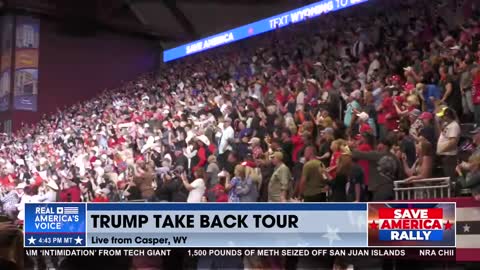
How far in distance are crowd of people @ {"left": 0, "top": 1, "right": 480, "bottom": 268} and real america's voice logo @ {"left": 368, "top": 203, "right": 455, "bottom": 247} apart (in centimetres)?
28

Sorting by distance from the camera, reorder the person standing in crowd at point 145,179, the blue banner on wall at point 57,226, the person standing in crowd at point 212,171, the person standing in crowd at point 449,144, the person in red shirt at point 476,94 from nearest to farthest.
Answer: the person standing in crowd at point 449,144 < the person in red shirt at point 476,94 < the blue banner on wall at point 57,226 < the person standing in crowd at point 212,171 < the person standing in crowd at point 145,179

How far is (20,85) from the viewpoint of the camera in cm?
2558

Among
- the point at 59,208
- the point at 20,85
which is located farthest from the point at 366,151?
the point at 20,85

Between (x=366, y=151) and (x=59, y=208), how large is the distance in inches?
171

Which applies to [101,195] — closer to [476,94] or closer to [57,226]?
[57,226]

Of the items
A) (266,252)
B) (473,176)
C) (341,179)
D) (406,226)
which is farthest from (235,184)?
(473,176)

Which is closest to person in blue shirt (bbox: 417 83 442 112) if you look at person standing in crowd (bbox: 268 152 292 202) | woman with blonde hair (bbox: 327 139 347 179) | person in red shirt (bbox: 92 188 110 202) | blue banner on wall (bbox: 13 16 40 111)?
woman with blonde hair (bbox: 327 139 347 179)

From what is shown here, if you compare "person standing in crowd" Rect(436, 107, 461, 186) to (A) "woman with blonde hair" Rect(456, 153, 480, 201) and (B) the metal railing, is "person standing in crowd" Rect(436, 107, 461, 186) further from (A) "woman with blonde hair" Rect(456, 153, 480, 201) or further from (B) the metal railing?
(A) "woman with blonde hair" Rect(456, 153, 480, 201)

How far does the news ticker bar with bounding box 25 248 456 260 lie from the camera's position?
30.4ft

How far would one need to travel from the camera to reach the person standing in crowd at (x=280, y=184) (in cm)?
1039

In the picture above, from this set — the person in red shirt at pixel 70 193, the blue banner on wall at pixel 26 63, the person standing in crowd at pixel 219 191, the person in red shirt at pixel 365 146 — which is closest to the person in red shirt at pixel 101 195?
the person in red shirt at pixel 70 193

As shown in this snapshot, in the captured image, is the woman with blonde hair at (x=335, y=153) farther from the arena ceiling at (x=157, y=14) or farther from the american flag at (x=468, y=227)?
the arena ceiling at (x=157, y=14)

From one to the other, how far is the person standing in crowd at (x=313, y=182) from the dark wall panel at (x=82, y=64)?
1722 cm

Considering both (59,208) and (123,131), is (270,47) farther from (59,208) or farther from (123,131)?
(59,208)
